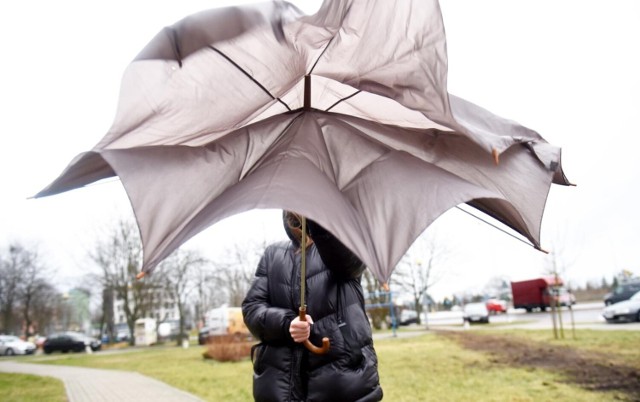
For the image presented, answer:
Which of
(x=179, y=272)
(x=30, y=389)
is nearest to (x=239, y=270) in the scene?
(x=179, y=272)

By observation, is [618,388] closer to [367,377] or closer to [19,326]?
[367,377]

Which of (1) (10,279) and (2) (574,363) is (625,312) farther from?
(1) (10,279)

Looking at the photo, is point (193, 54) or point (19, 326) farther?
point (19, 326)

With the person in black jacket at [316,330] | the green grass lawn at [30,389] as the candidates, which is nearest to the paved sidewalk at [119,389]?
the green grass lawn at [30,389]

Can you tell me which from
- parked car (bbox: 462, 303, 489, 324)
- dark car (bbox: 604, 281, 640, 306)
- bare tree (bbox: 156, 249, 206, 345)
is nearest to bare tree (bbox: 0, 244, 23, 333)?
bare tree (bbox: 156, 249, 206, 345)

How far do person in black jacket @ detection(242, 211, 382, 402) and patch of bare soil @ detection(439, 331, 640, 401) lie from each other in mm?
5564

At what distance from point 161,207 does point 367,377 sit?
133cm

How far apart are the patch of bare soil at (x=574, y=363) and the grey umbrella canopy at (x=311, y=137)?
19.4 feet

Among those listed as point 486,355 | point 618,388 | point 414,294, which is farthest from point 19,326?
point 618,388

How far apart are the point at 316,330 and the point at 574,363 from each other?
30.4 feet

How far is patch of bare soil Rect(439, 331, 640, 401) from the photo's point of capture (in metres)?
7.48

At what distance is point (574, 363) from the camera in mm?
9977

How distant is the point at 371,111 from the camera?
7.89 ft

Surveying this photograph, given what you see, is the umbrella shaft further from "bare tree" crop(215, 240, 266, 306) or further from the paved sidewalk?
"bare tree" crop(215, 240, 266, 306)
